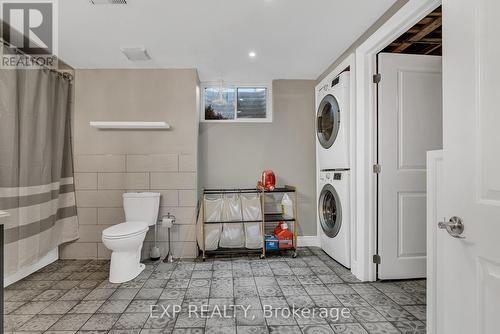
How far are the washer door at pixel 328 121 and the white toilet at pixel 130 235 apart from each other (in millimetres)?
2052

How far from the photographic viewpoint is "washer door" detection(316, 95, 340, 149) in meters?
2.75

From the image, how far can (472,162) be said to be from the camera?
3.03 feet

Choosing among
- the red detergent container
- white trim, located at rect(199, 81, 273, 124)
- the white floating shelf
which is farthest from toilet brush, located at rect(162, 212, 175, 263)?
white trim, located at rect(199, 81, 273, 124)

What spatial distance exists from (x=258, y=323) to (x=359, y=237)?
1.24 meters

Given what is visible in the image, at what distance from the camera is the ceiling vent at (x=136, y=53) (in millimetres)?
2588

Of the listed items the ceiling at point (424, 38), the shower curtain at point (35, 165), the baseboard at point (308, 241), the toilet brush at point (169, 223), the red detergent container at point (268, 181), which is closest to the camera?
the ceiling at point (424, 38)

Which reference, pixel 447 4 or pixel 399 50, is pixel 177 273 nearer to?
pixel 447 4

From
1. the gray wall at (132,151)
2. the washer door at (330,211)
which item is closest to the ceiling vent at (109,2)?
the gray wall at (132,151)

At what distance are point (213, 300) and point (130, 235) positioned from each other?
3.22ft

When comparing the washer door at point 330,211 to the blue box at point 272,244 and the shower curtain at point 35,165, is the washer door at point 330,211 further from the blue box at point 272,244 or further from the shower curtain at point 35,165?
the shower curtain at point 35,165

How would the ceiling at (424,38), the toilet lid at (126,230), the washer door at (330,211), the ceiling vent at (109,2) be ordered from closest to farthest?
1. the ceiling vent at (109,2)
2. the ceiling at (424,38)
3. the toilet lid at (126,230)
4. the washer door at (330,211)

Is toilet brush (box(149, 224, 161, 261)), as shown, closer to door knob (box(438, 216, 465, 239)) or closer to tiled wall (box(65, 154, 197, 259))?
tiled wall (box(65, 154, 197, 259))

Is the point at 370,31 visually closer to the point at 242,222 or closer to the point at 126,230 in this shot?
the point at 242,222

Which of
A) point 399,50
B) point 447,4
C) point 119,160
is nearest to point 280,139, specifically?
point 399,50
